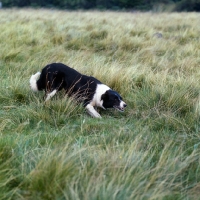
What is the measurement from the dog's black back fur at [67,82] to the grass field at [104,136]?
0.16 metres

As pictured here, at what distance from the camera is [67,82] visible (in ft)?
17.6

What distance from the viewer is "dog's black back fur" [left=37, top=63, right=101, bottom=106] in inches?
203

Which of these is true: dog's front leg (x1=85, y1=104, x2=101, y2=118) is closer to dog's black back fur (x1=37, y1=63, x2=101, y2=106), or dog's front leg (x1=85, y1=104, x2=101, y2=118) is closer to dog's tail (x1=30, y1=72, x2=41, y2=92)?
dog's black back fur (x1=37, y1=63, x2=101, y2=106)

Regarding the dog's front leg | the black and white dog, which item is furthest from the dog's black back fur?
the dog's front leg

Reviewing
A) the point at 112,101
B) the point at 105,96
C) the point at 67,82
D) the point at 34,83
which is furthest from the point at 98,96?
the point at 34,83

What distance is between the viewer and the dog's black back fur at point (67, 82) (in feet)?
17.0

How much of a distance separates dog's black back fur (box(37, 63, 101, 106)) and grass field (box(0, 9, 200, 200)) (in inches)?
6.3

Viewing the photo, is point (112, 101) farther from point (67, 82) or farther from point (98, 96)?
point (67, 82)

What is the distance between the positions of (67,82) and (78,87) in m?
0.22

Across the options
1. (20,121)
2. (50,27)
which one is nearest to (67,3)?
(50,27)

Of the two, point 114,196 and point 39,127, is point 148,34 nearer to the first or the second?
point 39,127

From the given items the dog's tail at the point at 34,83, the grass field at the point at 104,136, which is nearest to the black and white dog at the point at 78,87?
the dog's tail at the point at 34,83

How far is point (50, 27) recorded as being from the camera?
1195 cm

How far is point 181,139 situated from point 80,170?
58.0 inches
